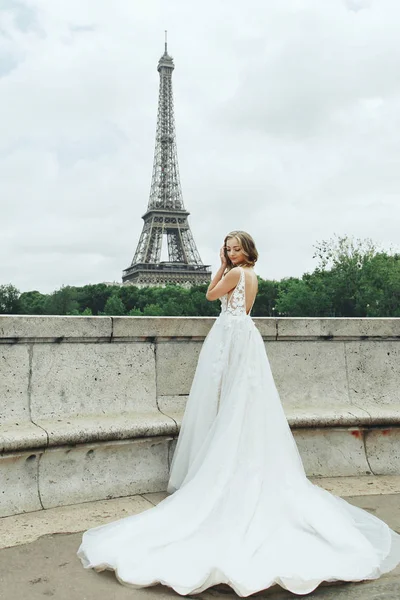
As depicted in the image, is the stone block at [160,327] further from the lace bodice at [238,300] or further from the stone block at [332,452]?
the stone block at [332,452]

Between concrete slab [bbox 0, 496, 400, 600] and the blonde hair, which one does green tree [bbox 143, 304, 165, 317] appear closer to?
the blonde hair

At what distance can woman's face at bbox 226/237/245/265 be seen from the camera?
470 cm

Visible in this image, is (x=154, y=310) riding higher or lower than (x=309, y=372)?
higher

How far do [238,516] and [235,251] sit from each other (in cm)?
182

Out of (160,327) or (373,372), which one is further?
(373,372)

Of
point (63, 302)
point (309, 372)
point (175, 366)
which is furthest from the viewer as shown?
point (63, 302)

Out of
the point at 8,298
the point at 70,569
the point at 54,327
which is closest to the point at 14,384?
the point at 54,327

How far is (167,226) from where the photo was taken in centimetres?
7825

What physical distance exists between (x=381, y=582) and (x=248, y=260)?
2.26 m

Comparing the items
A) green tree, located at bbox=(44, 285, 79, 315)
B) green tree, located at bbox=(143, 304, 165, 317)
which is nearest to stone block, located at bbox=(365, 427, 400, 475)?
green tree, located at bbox=(143, 304, 165, 317)

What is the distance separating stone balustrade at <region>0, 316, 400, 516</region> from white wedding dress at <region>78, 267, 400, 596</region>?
21.7 inches

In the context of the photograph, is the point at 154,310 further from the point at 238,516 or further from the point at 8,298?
the point at 238,516

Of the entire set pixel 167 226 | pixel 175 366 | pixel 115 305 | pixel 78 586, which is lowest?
pixel 78 586

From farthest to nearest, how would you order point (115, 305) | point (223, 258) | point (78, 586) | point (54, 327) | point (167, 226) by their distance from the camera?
point (115, 305) → point (167, 226) → point (54, 327) → point (223, 258) → point (78, 586)
